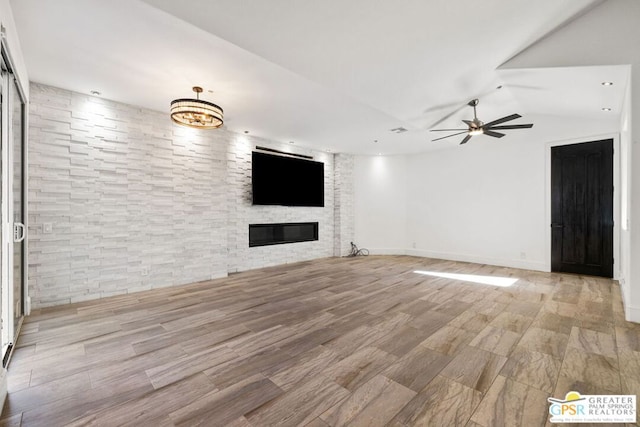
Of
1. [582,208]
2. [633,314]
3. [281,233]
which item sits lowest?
[633,314]

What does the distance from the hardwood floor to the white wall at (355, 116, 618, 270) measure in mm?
2131

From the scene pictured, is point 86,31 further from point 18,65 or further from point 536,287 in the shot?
point 536,287

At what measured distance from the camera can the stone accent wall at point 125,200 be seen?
3549 millimetres

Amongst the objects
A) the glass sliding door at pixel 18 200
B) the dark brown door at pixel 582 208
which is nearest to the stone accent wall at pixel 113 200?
the glass sliding door at pixel 18 200

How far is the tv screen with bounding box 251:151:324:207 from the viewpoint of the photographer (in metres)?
5.89

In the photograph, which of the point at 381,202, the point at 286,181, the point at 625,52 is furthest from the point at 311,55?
the point at 381,202

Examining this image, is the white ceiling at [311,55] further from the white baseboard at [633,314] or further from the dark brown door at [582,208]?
the white baseboard at [633,314]

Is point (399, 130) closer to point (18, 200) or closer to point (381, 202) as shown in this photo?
point (381, 202)

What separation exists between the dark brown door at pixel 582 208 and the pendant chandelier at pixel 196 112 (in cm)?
639

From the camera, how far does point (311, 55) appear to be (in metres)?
2.88

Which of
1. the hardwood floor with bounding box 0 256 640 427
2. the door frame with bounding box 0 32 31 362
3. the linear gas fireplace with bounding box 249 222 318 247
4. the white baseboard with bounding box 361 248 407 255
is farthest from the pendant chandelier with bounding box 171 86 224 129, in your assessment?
the white baseboard with bounding box 361 248 407 255

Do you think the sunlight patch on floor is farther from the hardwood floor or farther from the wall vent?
the wall vent

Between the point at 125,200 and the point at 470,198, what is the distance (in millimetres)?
7149

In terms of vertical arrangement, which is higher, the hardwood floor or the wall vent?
the wall vent
